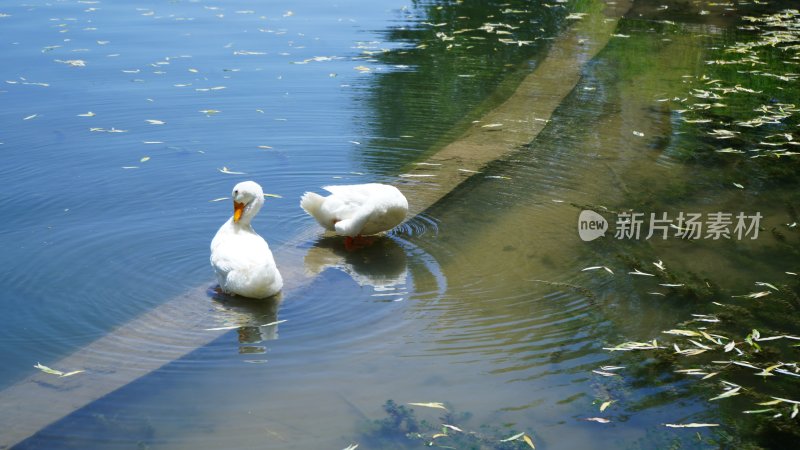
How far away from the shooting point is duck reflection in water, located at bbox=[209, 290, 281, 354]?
19.0ft

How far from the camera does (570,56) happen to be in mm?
13906

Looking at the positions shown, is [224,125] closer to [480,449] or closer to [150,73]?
[150,73]

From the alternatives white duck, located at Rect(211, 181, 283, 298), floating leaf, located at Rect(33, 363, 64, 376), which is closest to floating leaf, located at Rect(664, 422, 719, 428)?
white duck, located at Rect(211, 181, 283, 298)

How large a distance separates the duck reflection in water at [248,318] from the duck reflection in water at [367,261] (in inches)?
24.2

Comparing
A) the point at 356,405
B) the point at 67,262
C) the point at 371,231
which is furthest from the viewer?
the point at 371,231

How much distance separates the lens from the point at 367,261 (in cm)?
721

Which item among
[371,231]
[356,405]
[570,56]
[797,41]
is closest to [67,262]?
[371,231]

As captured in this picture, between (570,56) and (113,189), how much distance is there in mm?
7901

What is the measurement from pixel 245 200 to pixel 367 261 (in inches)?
43.5

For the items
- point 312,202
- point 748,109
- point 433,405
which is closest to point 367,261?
point 312,202

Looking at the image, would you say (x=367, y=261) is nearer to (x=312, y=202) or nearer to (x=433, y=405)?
(x=312, y=202)

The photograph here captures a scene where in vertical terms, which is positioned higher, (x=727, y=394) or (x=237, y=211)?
(x=237, y=211)

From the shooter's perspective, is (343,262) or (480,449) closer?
(480,449)

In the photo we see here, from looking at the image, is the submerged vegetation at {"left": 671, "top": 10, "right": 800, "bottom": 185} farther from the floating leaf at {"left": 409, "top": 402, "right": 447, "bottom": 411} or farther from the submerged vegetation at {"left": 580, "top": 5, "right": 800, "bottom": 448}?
the floating leaf at {"left": 409, "top": 402, "right": 447, "bottom": 411}
